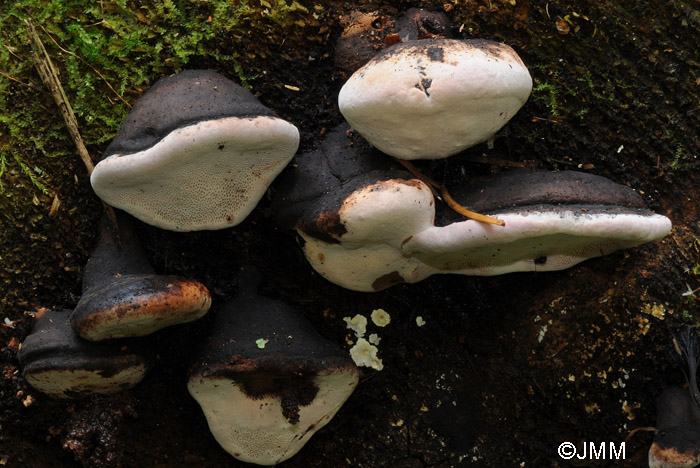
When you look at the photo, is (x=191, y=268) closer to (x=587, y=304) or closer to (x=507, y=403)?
(x=507, y=403)

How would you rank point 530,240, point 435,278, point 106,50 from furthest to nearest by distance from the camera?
point 435,278, point 106,50, point 530,240

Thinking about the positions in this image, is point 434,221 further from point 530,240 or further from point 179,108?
point 179,108

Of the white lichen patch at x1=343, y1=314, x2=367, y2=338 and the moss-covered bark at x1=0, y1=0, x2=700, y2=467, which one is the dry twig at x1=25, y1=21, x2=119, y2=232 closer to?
the moss-covered bark at x1=0, y1=0, x2=700, y2=467

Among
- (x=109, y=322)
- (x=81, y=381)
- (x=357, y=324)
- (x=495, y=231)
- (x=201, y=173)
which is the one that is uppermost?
(x=201, y=173)

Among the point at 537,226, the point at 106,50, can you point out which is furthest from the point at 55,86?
the point at 537,226

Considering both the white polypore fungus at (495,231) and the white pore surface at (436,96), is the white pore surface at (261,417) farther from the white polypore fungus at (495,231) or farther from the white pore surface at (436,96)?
the white pore surface at (436,96)

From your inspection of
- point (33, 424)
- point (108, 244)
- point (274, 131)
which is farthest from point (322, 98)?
point (33, 424)

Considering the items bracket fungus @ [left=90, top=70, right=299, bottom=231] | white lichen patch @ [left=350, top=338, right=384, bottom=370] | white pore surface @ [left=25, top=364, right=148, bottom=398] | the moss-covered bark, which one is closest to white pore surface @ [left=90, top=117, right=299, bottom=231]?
bracket fungus @ [left=90, top=70, right=299, bottom=231]
